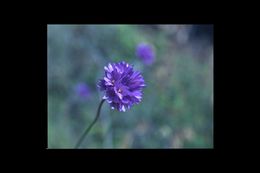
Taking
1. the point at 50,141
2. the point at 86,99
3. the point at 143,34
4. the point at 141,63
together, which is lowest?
the point at 50,141

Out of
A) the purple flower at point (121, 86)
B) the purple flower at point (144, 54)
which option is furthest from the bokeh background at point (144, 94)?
the purple flower at point (121, 86)

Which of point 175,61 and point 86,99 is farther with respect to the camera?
point 175,61

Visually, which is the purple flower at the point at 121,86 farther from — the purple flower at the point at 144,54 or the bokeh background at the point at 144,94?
the purple flower at the point at 144,54

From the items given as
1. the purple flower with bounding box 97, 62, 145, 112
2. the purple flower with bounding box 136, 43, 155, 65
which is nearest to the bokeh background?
the purple flower with bounding box 136, 43, 155, 65

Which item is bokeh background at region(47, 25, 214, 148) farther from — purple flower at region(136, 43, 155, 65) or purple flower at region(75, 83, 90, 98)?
purple flower at region(136, 43, 155, 65)

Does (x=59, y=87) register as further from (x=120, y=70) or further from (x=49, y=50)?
(x=120, y=70)

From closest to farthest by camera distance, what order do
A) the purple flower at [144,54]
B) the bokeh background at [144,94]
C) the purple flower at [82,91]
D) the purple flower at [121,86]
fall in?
the purple flower at [121,86]
the purple flower at [144,54]
the bokeh background at [144,94]
the purple flower at [82,91]

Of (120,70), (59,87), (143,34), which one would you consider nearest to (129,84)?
(120,70)
